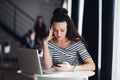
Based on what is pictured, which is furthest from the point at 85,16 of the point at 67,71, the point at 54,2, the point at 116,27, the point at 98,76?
the point at 54,2

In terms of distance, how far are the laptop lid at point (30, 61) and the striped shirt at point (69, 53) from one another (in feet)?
1.24

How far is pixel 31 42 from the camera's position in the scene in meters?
9.45

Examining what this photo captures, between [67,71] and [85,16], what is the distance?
1.47 meters

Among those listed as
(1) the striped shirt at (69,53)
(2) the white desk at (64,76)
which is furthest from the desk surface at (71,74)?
(1) the striped shirt at (69,53)

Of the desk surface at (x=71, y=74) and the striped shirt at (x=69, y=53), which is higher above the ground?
the striped shirt at (x=69, y=53)

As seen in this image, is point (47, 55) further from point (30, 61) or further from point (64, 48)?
point (30, 61)

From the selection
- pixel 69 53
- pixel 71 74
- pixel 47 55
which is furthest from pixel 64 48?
pixel 71 74

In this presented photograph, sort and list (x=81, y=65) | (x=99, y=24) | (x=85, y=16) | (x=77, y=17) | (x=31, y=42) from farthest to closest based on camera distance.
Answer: (x=31, y=42) → (x=77, y=17) → (x=85, y=16) → (x=99, y=24) → (x=81, y=65)

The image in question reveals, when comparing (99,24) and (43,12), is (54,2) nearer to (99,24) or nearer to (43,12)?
(43,12)

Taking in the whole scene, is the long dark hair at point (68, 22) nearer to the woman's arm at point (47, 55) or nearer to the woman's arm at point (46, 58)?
the woman's arm at point (47, 55)

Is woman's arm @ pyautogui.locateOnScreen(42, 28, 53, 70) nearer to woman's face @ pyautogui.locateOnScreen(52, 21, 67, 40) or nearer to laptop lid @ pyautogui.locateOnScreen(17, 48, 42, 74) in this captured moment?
woman's face @ pyautogui.locateOnScreen(52, 21, 67, 40)

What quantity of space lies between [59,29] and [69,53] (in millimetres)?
294

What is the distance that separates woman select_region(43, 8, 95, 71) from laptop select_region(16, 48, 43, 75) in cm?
27

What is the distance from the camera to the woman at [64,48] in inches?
117
